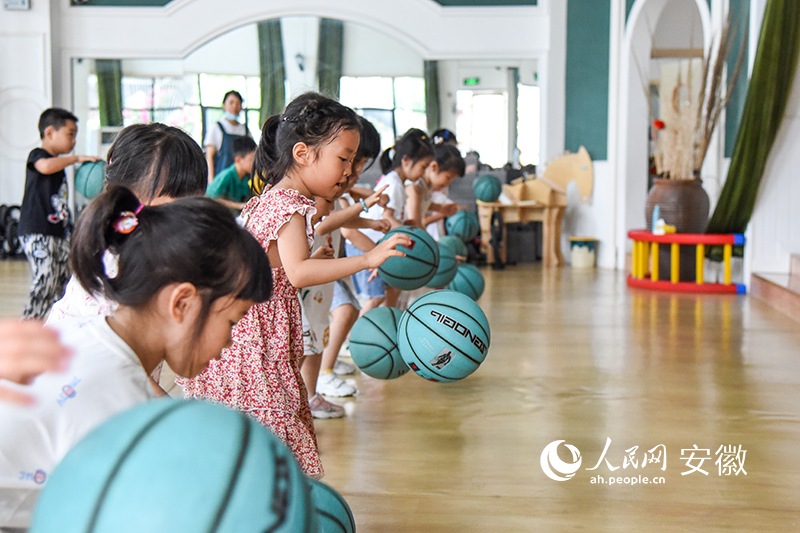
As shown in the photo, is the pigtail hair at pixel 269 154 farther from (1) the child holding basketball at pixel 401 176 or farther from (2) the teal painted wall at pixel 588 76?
(2) the teal painted wall at pixel 588 76

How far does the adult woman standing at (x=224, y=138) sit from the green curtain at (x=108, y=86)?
12.5ft

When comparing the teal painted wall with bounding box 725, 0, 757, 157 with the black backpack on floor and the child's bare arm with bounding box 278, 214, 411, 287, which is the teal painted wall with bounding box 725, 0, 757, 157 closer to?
the child's bare arm with bounding box 278, 214, 411, 287

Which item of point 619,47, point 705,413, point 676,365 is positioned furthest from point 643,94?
point 705,413

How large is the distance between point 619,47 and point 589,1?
0.85 m

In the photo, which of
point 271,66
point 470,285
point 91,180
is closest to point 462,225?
point 470,285

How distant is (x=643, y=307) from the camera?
5.99 metres

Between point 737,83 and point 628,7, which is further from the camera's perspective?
point 628,7

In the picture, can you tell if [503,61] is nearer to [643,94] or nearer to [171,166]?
[643,94]

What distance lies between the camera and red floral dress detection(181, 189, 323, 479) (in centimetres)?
200

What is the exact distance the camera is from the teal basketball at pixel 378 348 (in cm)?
337

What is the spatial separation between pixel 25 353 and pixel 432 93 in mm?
9571

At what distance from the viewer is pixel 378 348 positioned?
11.0ft

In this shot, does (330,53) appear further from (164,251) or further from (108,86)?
(164,251)

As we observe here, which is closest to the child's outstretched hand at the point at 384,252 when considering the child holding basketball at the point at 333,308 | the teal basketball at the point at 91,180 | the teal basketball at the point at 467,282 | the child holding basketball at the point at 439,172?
the child holding basketball at the point at 333,308
